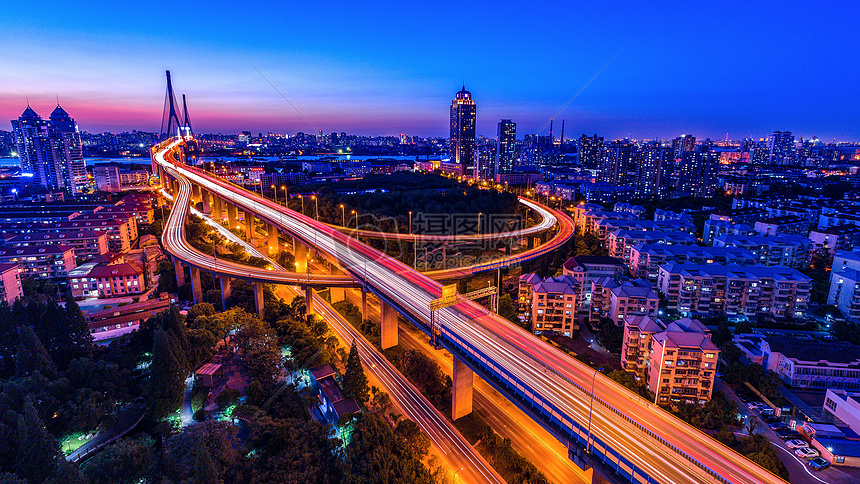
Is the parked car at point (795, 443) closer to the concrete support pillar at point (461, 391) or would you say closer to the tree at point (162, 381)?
the concrete support pillar at point (461, 391)

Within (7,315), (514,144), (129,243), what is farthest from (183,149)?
(7,315)

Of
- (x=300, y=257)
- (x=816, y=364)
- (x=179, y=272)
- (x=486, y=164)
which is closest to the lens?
(x=816, y=364)

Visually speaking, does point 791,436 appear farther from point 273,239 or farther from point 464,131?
point 464,131

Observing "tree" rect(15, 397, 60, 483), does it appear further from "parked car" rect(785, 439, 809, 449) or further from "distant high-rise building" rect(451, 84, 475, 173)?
"distant high-rise building" rect(451, 84, 475, 173)

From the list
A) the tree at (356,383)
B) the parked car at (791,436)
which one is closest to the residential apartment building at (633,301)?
the parked car at (791,436)

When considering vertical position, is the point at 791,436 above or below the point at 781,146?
below

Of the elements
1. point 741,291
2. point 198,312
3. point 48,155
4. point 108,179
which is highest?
point 48,155

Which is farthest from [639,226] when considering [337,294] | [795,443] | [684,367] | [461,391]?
[461,391]

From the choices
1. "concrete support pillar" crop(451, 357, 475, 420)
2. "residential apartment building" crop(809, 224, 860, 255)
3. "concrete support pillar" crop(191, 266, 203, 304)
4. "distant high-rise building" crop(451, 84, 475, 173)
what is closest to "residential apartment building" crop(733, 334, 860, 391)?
"concrete support pillar" crop(451, 357, 475, 420)
